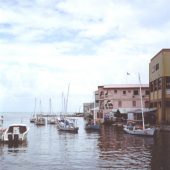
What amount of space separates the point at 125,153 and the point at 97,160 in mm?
7082

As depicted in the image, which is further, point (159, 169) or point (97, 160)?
point (97, 160)

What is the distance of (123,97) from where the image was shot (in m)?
135

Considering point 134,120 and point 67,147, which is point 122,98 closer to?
point 134,120

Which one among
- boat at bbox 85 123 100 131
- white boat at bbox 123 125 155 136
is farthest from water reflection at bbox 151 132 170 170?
boat at bbox 85 123 100 131

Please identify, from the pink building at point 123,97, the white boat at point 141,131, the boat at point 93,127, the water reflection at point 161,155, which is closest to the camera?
the water reflection at point 161,155

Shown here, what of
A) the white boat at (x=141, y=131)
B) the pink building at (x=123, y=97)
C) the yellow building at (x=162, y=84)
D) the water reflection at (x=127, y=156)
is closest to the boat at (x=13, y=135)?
the water reflection at (x=127, y=156)

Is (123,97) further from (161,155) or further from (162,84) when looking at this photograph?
(161,155)

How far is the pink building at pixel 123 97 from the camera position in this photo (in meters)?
134

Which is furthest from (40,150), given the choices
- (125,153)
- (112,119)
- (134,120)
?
(112,119)

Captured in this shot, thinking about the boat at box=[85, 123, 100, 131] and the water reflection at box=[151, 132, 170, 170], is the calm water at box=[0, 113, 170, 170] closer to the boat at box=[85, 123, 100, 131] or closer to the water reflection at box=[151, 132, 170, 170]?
the water reflection at box=[151, 132, 170, 170]

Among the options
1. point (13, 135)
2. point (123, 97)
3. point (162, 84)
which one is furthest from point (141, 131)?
point (123, 97)

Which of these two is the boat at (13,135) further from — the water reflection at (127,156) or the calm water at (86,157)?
the water reflection at (127,156)

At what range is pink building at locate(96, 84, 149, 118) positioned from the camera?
13362cm

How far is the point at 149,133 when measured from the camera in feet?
243
